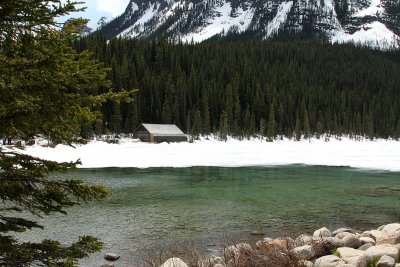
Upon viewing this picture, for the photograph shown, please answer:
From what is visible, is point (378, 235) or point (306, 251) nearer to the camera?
point (306, 251)

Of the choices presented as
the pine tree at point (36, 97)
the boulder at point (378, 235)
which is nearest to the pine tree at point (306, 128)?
the boulder at point (378, 235)

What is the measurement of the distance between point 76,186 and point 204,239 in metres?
10.9

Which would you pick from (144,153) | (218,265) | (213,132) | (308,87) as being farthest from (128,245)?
(308,87)

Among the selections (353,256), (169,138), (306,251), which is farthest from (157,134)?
(353,256)

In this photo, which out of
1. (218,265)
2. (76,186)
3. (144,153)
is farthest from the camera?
(144,153)

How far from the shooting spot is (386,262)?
365 inches

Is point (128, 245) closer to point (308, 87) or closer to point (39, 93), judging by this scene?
point (39, 93)

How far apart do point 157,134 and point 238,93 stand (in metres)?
47.3

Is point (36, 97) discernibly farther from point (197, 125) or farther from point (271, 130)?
point (271, 130)

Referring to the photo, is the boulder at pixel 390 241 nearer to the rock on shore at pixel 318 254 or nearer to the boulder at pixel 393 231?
the rock on shore at pixel 318 254

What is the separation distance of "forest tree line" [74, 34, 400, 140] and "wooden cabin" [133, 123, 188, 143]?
7716 millimetres

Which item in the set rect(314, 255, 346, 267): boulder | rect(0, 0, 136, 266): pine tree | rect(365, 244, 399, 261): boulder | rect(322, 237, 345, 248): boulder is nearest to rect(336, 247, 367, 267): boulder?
rect(365, 244, 399, 261): boulder

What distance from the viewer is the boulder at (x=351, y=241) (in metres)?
12.5

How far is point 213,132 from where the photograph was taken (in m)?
106
